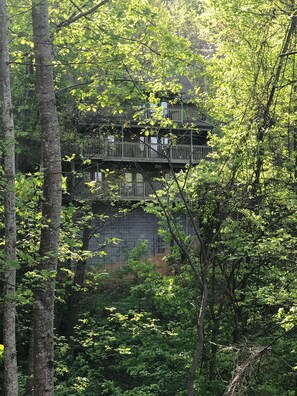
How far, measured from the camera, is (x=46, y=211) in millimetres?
8094

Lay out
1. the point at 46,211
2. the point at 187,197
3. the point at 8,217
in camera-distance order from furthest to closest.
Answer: the point at 187,197 < the point at 8,217 < the point at 46,211

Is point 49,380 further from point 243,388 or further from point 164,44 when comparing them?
point 164,44

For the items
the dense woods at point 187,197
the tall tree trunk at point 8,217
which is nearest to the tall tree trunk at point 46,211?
the dense woods at point 187,197

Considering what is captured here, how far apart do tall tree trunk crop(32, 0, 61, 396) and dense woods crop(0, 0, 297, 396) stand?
0.8 inches

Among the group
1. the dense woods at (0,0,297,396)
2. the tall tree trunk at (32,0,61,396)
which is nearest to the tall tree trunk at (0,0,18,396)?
the dense woods at (0,0,297,396)

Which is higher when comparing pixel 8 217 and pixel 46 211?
pixel 46 211

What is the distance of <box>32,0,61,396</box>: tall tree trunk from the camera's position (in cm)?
757

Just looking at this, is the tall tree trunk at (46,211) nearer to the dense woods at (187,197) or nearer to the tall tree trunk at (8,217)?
the dense woods at (187,197)

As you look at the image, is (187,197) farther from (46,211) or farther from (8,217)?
(8,217)

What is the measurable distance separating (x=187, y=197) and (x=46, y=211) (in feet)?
11.1

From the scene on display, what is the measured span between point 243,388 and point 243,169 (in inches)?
179

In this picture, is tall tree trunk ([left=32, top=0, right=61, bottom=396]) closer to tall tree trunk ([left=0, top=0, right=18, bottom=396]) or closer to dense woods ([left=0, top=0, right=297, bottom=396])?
dense woods ([left=0, top=0, right=297, bottom=396])

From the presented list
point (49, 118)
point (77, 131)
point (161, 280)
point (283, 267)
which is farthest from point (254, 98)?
point (77, 131)

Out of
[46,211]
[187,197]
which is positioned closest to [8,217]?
[46,211]
